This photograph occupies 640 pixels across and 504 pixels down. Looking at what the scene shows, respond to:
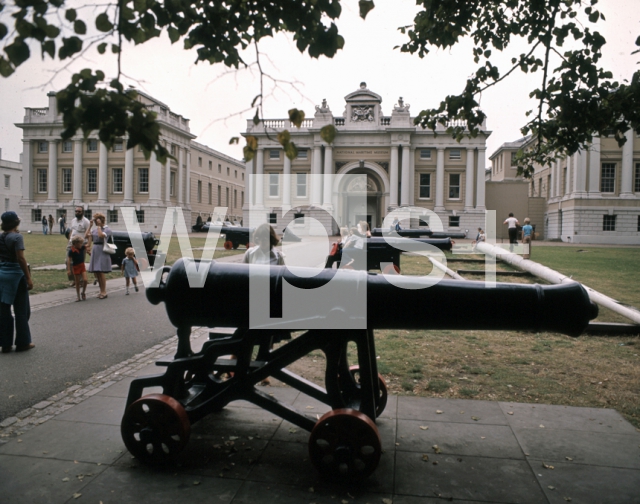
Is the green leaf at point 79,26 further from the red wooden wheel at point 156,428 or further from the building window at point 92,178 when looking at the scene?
the building window at point 92,178

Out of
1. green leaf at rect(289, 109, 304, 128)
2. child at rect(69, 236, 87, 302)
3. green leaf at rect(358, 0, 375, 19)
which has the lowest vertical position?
child at rect(69, 236, 87, 302)

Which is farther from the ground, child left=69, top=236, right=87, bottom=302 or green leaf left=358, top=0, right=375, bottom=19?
green leaf left=358, top=0, right=375, bottom=19

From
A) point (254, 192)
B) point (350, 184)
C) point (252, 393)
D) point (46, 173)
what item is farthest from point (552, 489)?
point (46, 173)

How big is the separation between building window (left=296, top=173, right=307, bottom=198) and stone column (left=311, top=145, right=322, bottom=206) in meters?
1.59

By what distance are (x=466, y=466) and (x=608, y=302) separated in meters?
7.37

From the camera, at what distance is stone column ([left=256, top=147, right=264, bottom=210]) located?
57.4 metres

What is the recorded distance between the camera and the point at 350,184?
57.3 m

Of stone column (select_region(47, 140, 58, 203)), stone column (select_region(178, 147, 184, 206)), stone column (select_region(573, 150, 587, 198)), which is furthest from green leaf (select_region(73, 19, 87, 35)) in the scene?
stone column (select_region(47, 140, 58, 203))

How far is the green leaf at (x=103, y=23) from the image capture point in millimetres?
2988

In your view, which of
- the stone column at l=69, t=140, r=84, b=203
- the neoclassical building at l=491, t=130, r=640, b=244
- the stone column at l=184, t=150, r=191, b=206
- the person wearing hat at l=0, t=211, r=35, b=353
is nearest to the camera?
the person wearing hat at l=0, t=211, r=35, b=353

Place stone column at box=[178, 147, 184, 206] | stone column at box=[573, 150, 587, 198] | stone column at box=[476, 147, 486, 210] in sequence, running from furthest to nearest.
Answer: stone column at box=[178, 147, 184, 206] < stone column at box=[476, 147, 486, 210] < stone column at box=[573, 150, 587, 198]

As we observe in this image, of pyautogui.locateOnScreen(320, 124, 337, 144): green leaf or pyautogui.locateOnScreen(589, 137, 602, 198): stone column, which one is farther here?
pyautogui.locateOnScreen(589, 137, 602, 198): stone column

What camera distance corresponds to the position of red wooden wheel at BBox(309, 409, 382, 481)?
3141 mm

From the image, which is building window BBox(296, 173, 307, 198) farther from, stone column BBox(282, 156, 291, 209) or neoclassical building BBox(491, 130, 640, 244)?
neoclassical building BBox(491, 130, 640, 244)
